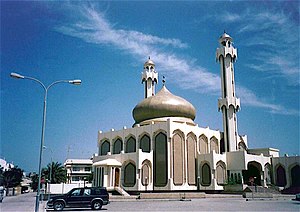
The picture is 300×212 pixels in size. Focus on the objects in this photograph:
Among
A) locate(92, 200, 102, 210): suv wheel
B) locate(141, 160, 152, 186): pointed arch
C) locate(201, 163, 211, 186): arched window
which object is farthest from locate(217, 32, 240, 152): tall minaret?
locate(92, 200, 102, 210): suv wheel

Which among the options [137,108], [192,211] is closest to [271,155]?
[137,108]

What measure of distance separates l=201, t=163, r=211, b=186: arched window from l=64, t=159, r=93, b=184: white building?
4807 centimetres

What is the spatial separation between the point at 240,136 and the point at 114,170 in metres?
20.7

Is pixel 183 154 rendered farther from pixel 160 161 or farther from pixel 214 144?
pixel 214 144

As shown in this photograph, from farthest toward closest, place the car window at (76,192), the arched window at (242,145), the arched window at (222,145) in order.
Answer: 1. the arched window at (242,145)
2. the arched window at (222,145)
3. the car window at (76,192)

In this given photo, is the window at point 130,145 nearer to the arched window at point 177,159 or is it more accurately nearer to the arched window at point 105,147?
the arched window at point 105,147

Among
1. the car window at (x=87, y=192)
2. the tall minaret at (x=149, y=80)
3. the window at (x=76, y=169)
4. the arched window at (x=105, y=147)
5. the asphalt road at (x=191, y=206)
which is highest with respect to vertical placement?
the tall minaret at (x=149, y=80)

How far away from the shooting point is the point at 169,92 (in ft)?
157

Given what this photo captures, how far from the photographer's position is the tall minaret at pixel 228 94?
141 ft

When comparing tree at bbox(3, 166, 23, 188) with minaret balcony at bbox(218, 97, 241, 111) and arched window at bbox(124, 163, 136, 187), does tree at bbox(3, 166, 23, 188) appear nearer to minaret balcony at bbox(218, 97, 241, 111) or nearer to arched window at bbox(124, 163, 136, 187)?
arched window at bbox(124, 163, 136, 187)

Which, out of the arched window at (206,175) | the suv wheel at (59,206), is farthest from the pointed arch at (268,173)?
the suv wheel at (59,206)

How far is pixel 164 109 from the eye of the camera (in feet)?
145

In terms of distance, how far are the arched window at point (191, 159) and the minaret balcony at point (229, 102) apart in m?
6.45

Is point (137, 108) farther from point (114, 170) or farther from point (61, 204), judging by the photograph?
point (61, 204)
